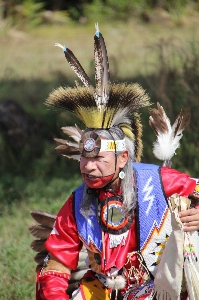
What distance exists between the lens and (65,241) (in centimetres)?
372

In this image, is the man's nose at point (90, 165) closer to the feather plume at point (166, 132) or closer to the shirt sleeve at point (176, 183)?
the shirt sleeve at point (176, 183)

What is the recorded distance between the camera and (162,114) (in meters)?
4.15

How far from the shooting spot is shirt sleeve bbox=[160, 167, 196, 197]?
368 centimetres

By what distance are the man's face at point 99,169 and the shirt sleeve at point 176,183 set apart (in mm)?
310

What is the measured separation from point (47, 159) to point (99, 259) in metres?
4.52

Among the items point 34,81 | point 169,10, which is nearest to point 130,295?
point 34,81

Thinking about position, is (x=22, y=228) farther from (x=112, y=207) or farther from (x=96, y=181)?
(x=96, y=181)

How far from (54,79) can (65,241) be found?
7.15m

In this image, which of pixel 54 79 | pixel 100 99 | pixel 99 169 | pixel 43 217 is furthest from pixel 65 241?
pixel 54 79

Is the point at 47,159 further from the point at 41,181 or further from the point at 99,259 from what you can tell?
the point at 99,259

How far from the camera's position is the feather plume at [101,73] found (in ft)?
11.8

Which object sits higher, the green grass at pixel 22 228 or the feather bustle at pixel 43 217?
the feather bustle at pixel 43 217

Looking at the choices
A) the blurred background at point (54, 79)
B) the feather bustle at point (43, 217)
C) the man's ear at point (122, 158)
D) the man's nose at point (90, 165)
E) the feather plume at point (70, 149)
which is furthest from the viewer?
the blurred background at point (54, 79)

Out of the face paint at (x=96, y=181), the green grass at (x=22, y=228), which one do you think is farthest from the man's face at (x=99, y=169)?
the green grass at (x=22, y=228)
